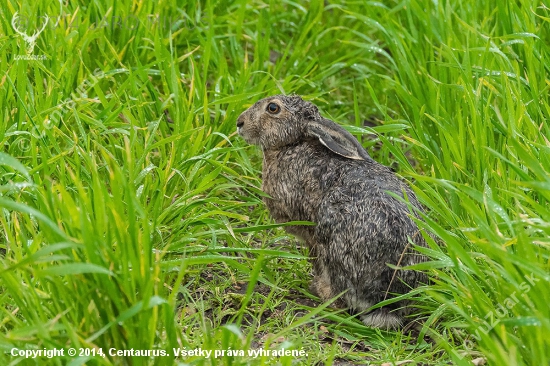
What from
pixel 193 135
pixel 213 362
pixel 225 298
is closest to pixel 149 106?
pixel 193 135

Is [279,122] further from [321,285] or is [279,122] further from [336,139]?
[321,285]

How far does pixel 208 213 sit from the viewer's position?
15.8ft

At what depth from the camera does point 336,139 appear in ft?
17.4

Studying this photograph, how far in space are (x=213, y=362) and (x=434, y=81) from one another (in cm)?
282

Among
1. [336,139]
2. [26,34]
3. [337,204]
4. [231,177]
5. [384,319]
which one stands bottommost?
[384,319]

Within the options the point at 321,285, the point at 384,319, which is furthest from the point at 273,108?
the point at 384,319

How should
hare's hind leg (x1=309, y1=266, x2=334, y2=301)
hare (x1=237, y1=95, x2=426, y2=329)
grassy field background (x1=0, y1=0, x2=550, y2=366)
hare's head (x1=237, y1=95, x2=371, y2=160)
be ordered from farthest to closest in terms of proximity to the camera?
hare's head (x1=237, y1=95, x2=371, y2=160)
hare's hind leg (x1=309, y1=266, x2=334, y2=301)
hare (x1=237, y1=95, x2=426, y2=329)
grassy field background (x1=0, y1=0, x2=550, y2=366)

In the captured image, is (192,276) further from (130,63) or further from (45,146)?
(130,63)

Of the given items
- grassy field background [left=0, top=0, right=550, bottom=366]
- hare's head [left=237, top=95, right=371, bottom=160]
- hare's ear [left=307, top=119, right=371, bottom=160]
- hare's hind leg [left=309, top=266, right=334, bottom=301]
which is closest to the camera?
grassy field background [left=0, top=0, right=550, bottom=366]

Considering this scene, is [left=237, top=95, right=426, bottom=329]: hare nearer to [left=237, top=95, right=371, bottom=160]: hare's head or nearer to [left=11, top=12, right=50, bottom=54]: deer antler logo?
[left=237, top=95, right=371, bottom=160]: hare's head

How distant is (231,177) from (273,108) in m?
0.52

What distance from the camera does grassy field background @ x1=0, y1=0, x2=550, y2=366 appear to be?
3.63 m

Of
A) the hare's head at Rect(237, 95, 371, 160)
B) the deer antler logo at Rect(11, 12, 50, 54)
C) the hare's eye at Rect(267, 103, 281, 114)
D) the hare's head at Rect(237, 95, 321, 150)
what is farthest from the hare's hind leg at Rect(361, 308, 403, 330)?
the deer antler logo at Rect(11, 12, 50, 54)

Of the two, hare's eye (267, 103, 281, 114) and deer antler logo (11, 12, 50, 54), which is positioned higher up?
deer antler logo (11, 12, 50, 54)
